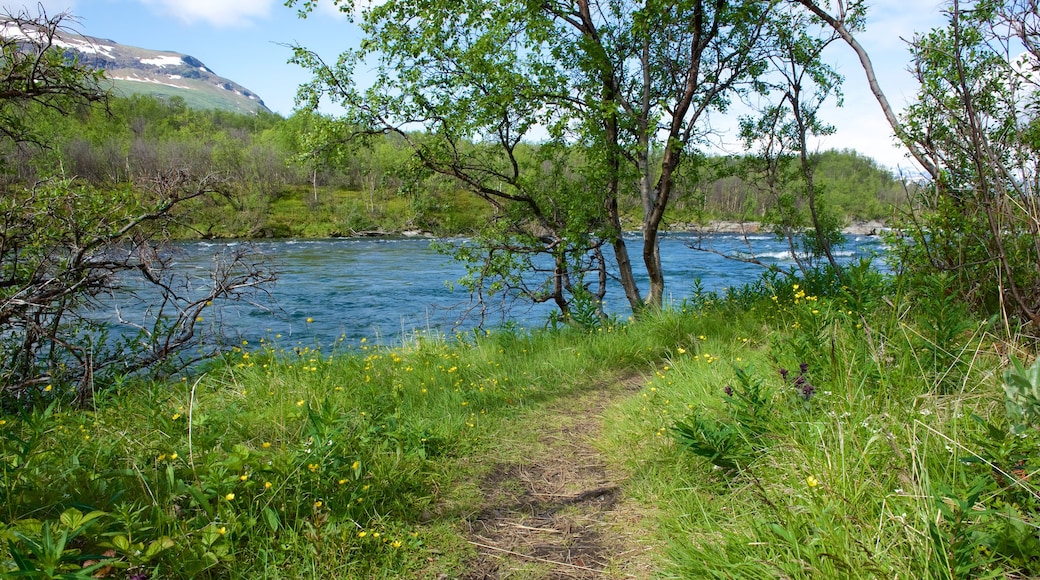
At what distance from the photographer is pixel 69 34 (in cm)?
436

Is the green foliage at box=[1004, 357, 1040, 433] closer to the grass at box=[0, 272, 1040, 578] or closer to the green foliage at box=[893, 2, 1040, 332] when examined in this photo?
the grass at box=[0, 272, 1040, 578]

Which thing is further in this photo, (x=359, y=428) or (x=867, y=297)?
(x=867, y=297)

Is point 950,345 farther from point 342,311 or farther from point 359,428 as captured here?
point 342,311

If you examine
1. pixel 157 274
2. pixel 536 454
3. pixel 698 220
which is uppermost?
pixel 698 220

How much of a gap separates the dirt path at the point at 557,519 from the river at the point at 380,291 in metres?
2.73

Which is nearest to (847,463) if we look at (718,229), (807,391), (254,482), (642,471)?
(807,391)

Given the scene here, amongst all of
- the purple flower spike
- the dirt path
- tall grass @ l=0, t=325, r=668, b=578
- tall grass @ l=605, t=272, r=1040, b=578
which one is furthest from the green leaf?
the purple flower spike

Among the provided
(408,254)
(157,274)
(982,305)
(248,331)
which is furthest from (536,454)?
(408,254)

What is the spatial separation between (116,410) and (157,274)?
1513mm

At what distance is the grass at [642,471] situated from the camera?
1.91 meters

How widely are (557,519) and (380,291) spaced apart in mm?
16201

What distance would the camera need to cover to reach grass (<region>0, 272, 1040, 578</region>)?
1.91m

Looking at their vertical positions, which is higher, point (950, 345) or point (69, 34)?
point (69, 34)

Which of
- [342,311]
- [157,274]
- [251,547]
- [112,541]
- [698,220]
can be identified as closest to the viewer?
[112,541]
